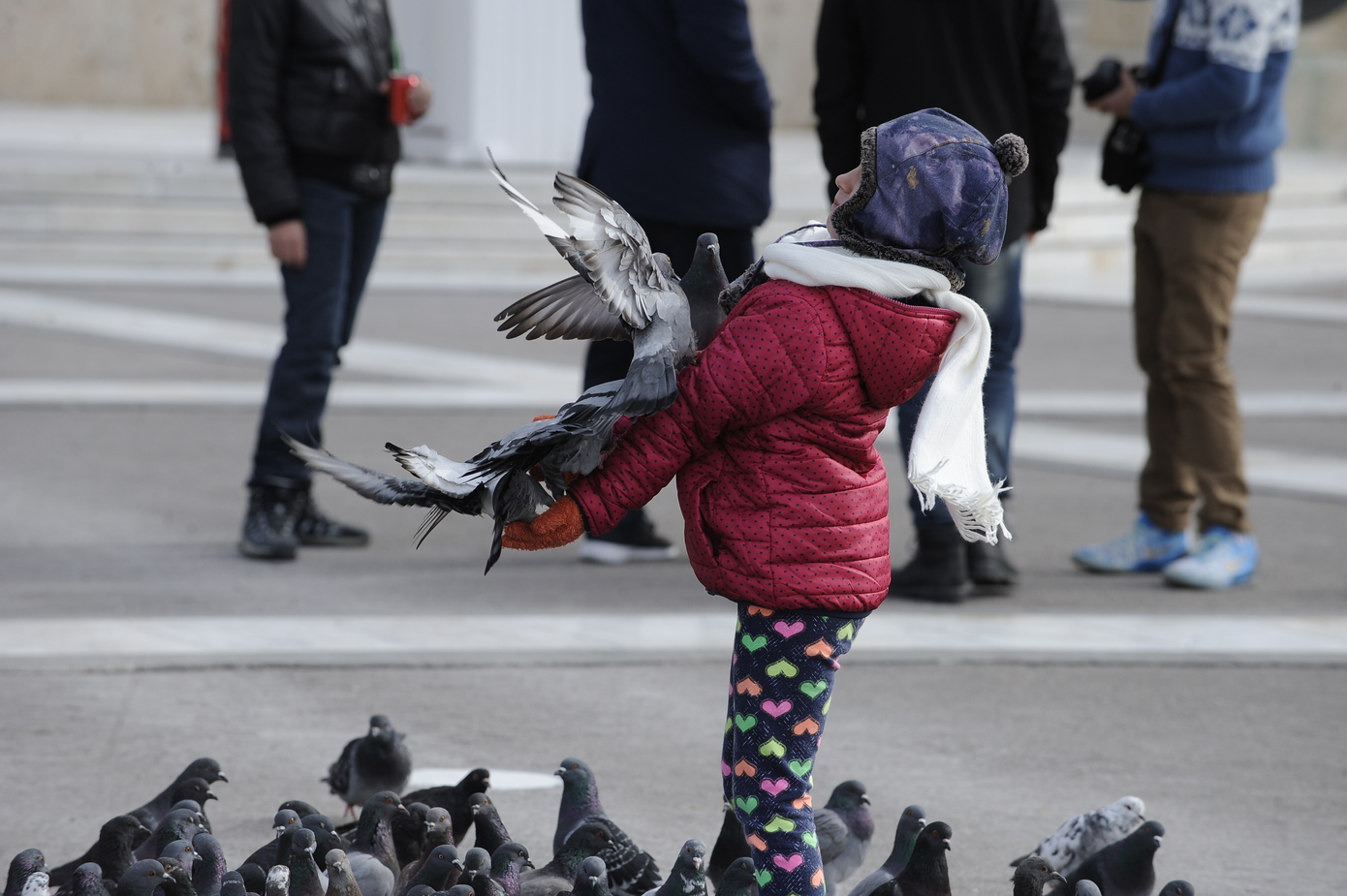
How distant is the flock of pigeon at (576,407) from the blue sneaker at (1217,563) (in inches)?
151

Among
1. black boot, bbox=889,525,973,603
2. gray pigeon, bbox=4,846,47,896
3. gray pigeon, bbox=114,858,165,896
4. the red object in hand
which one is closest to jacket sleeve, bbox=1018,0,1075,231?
black boot, bbox=889,525,973,603

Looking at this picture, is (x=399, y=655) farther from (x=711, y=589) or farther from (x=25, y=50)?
(x=25, y=50)

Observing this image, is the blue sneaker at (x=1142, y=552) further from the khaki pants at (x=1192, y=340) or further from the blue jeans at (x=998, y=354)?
the blue jeans at (x=998, y=354)

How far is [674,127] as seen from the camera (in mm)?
6184

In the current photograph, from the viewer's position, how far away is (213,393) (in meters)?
9.87

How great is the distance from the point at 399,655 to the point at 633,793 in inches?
50.5

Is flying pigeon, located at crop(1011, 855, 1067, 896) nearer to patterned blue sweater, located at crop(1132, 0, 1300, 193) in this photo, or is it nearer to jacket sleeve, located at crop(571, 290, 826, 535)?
jacket sleeve, located at crop(571, 290, 826, 535)

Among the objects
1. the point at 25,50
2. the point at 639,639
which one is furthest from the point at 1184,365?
the point at 25,50

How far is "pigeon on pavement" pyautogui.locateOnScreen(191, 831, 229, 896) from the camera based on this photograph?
3.45m

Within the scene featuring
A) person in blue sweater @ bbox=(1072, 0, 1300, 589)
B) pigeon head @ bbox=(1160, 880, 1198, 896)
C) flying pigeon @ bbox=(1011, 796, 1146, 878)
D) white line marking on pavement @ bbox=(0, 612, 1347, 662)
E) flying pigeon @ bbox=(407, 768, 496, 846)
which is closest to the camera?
pigeon head @ bbox=(1160, 880, 1198, 896)

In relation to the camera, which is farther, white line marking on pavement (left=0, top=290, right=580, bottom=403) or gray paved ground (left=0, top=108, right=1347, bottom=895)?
white line marking on pavement (left=0, top=290, right=580, bottom=403)

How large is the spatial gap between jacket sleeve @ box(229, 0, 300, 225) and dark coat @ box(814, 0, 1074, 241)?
1946 millimetres

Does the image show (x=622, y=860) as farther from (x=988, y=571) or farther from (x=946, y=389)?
(x=988, y=571)

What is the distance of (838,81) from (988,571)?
72.6 inches
